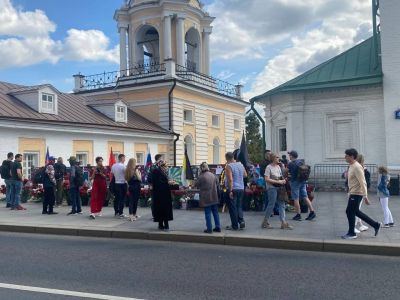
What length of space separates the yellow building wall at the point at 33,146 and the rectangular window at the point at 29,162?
0.20 m

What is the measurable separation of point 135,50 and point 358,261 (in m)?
32.7

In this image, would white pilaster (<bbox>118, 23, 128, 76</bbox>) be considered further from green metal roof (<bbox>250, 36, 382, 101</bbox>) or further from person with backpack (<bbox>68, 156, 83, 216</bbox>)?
person with backpack (<bbox>68, 156, 83, 216</bbox>)

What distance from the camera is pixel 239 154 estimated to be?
46.4ft

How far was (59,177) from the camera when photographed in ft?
51.0

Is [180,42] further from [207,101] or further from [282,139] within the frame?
[282,139]

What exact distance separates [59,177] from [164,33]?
75.8 ft

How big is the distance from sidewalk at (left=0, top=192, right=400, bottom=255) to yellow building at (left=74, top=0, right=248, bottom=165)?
63.5 ft

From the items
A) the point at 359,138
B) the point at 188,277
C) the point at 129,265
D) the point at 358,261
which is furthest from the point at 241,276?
the point at 359,138

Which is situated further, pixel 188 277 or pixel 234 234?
pixel 234 234

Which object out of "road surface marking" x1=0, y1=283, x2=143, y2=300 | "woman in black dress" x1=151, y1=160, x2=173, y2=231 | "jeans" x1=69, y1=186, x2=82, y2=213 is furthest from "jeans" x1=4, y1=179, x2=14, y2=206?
"road surface marking" x1=0, y1=283, x2=143, y2=300

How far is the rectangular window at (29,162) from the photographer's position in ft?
71.4

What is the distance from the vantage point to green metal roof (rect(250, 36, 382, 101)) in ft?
65.8

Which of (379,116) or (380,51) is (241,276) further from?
(380,51)

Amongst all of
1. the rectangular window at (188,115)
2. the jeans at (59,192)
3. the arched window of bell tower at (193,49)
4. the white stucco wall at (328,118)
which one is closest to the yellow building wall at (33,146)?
the jeans at (59,192)
